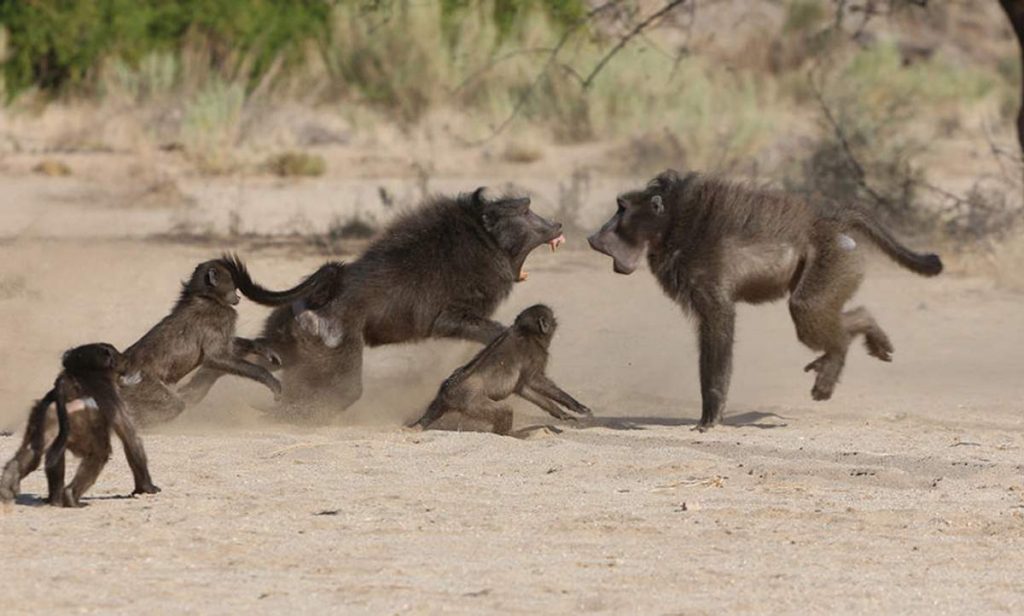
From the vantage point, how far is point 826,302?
10.9m

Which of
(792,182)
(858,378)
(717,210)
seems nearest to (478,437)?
(717,210)

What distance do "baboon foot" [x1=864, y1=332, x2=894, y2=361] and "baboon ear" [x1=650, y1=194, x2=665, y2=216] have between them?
4.68ft

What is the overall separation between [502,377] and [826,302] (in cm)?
193

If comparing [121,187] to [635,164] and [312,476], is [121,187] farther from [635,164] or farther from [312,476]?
[312,476]

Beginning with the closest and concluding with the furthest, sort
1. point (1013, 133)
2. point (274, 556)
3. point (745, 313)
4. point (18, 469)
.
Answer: point (274, 556), point (18, 469), point (745, 313), point (1013, 133)

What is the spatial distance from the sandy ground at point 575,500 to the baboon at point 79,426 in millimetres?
127

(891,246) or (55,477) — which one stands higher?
(891,246)

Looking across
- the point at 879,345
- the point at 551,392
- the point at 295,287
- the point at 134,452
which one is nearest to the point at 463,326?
the point at 551,392

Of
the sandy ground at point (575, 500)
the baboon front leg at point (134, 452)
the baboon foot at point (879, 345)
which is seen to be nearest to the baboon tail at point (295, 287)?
the sandy ground at point (575, 500)

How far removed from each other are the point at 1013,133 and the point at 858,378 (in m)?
15.0

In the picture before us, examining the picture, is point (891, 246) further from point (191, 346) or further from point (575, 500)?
point (191, 346)

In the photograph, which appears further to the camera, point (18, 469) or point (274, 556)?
point (18, 469)

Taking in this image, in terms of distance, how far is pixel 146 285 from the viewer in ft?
50.9

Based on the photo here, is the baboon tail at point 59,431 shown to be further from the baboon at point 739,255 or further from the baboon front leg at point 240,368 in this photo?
the baboon at point 739,255
